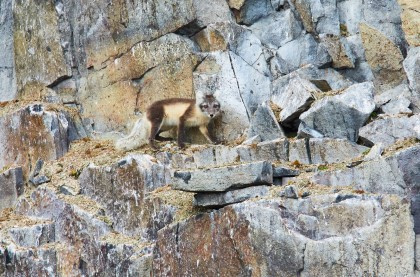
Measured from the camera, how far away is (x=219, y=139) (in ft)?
72.4

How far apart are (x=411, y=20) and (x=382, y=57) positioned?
3.20 ft

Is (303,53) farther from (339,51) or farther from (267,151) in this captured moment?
(267,151)

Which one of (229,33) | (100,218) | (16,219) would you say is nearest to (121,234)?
(100,218)

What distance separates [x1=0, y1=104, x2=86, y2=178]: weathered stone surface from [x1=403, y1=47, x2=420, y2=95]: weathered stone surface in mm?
7692

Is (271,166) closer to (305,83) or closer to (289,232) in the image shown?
(289,232)

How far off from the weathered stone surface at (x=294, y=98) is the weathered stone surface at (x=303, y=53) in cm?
97

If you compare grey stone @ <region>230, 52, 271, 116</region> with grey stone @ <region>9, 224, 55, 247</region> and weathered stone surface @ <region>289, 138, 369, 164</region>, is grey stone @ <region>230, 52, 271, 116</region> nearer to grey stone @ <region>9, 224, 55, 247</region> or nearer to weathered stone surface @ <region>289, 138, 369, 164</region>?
weathered stone surface @ <region>289, 138, 369, 164</region>

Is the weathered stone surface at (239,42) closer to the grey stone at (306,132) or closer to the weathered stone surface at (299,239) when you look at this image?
the grey stone at (306,132)

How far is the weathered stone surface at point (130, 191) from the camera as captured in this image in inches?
753

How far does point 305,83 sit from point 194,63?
3.01 meters

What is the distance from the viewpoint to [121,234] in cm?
1944

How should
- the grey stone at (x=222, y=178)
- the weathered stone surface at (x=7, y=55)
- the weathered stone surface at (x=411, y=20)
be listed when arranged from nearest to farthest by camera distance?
1. the grey stone at (x=222, y=178)
2. the weathered stone surface at (x=411, y=20)
3. the weathered stone surface at (x=7, y=55)

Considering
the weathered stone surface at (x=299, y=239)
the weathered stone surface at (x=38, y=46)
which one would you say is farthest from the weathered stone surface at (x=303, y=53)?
the weathered stone surface at (x=299, y=239)

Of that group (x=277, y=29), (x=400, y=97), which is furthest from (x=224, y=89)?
→ (x=400, y=97)
